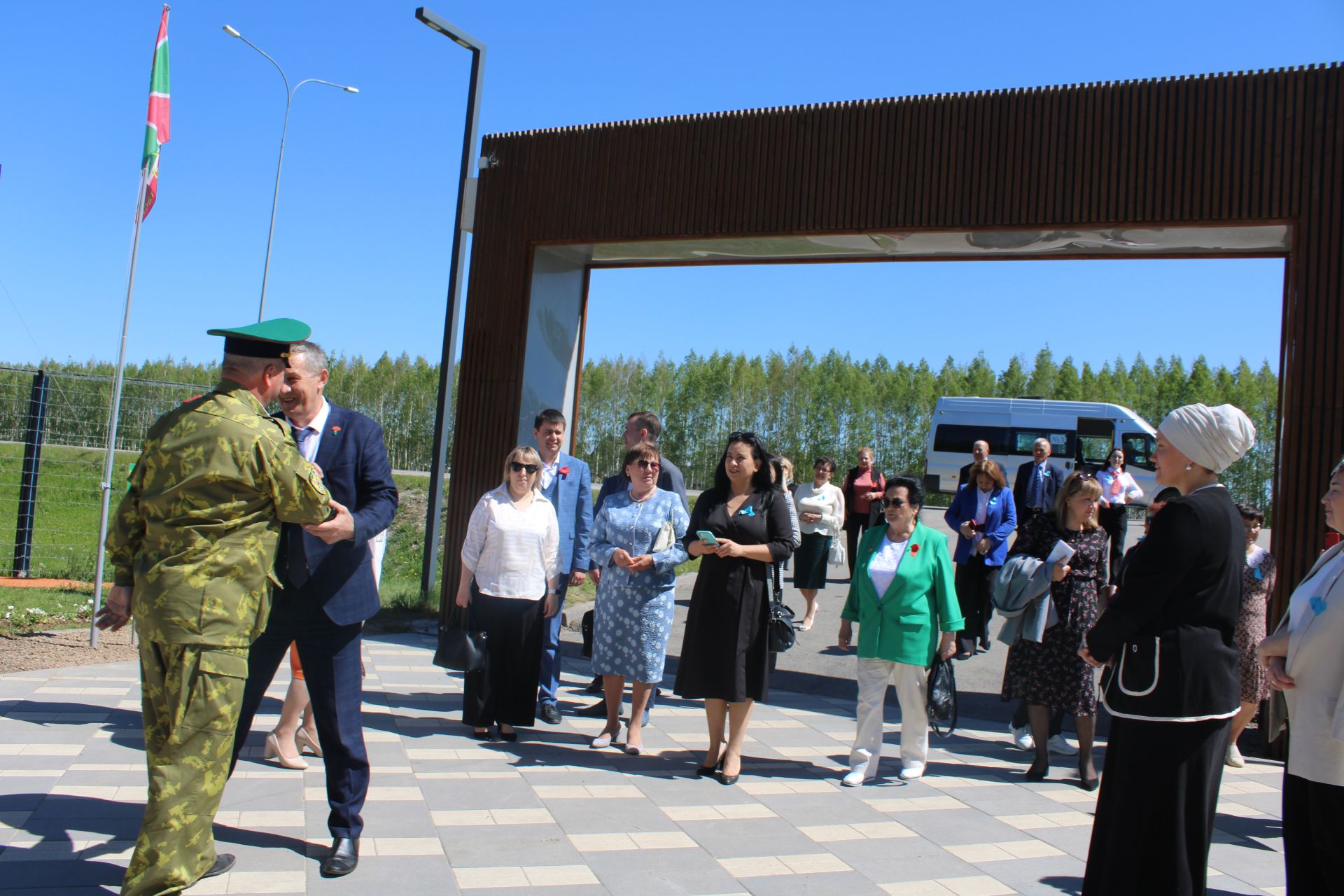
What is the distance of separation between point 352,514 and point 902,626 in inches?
122

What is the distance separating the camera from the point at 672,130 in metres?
8.92

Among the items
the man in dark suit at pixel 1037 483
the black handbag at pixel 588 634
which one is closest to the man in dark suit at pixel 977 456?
the man in dark suit at pixel 1037 483

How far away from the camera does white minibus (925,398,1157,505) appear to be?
29.5m

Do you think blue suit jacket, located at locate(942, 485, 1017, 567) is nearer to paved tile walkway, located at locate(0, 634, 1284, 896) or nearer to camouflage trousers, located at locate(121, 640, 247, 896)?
paved tile walkway, located at locate(0, 634, 1284, 896)

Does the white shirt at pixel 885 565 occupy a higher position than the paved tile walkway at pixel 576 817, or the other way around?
the white shirt at pixel 885 565

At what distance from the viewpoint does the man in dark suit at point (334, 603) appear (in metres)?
3.89

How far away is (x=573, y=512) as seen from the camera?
279 inches

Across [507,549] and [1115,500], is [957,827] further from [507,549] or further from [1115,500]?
[1115,500]

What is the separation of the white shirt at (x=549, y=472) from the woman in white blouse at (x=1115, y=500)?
689cm

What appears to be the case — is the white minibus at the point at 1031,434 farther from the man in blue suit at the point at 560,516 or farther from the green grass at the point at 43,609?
the green grass at the point at 43,609

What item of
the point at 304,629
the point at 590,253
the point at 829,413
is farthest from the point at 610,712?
the point at 829,413

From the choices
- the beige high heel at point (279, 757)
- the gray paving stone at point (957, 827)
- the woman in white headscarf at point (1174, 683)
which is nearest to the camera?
the woman in white headscarf at point (1174, 683)

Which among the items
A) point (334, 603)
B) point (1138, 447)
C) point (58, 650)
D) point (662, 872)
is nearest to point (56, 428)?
point (58, 650)

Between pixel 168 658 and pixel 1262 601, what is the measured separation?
6.00 metres
